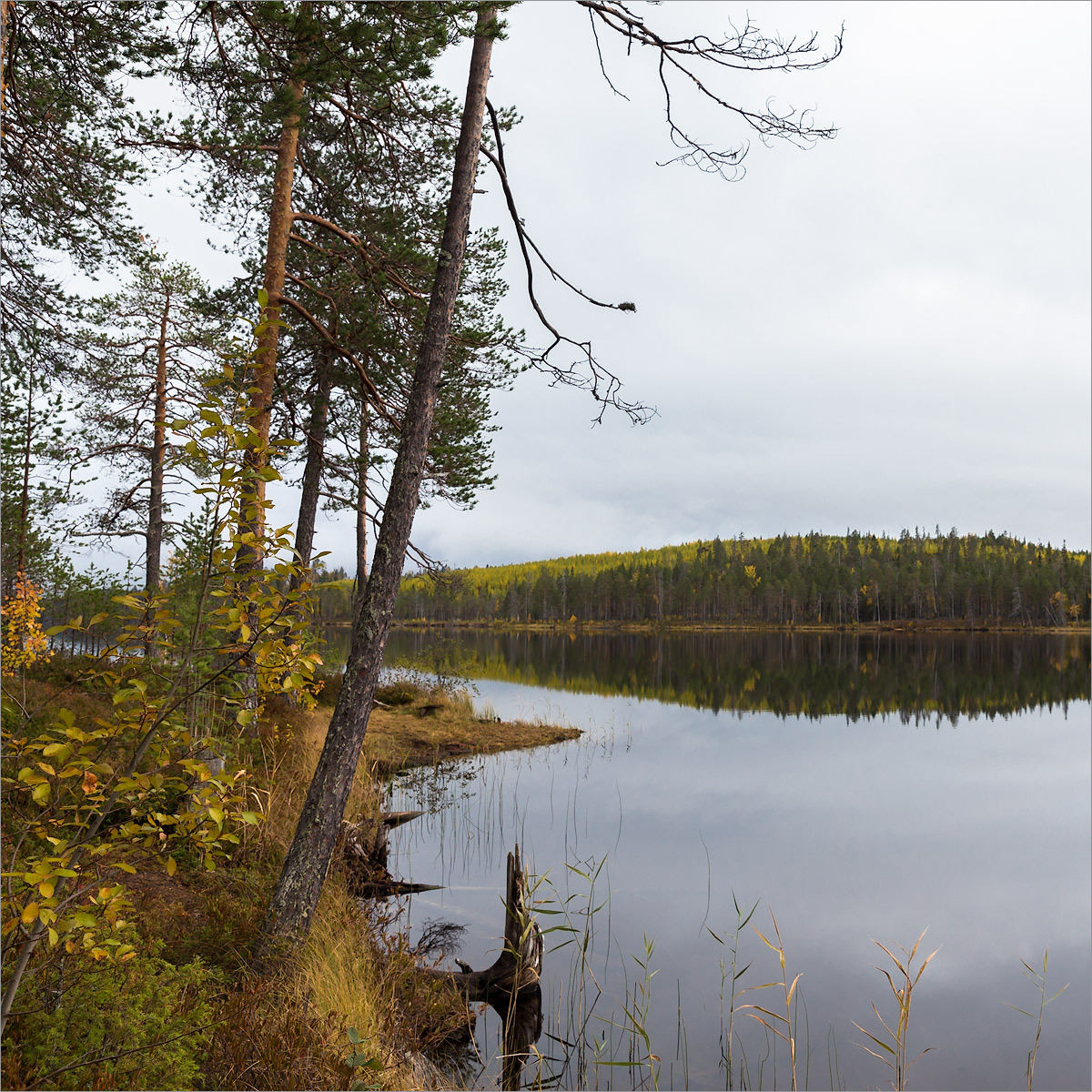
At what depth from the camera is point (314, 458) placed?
13.6m

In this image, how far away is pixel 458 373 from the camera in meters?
10.3

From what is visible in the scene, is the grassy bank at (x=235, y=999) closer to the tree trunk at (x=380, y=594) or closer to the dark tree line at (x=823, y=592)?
the tree trunk at (x=380, y=594)

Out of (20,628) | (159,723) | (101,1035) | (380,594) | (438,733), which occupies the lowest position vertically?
(438,733)

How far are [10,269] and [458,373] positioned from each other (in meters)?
5.43

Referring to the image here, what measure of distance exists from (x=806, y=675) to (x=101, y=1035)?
38502 millimetres

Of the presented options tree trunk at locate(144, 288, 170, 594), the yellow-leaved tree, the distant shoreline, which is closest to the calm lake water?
the yellow-leaved tree

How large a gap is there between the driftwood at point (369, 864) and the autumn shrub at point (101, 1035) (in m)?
3.99

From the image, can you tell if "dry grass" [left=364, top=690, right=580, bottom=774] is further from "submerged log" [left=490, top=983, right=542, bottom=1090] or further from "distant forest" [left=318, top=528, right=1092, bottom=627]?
"distant forest" [left=318, top=528, right=1092, bottom=627]

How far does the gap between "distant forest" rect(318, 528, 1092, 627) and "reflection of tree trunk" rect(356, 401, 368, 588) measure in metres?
79.7

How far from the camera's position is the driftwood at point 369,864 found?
757cm

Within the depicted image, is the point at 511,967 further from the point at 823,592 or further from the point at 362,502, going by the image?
the point at 823,592

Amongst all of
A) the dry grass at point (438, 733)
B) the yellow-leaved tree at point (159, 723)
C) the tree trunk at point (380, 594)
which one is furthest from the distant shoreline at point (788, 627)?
the yellow-leaved tree at point (159, 723)

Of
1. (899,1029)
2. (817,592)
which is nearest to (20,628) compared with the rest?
(899,1029)

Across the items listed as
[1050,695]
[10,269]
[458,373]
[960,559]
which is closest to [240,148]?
[10,269]
